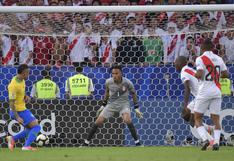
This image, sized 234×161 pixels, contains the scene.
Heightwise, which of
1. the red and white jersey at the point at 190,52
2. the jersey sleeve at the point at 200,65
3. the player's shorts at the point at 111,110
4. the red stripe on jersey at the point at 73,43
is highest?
the jersey sleeve at the point at 200,65

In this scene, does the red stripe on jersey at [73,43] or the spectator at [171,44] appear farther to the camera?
the red stripe on jersey at [73,43]

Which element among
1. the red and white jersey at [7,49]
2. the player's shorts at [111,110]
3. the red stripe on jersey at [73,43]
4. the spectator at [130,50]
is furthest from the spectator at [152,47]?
the red and white jersey at [7,49]

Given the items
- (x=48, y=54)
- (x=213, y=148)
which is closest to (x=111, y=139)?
(x=48, y=54)

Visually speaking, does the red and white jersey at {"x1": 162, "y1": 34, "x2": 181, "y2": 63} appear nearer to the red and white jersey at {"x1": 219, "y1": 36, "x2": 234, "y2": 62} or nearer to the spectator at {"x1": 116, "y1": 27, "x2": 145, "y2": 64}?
the spectator at {"x1": 116, "y1": 27, "x2": 145, "y2": 64}

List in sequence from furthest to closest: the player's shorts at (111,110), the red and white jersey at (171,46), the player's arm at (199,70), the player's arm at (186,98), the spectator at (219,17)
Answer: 1. the red and white jersey at (171,46)
2. the player's shorts at (111,110)
3. the spectator at (219,17)
4. the player's arm at (186,98)
5. the player's arm at (199,70)

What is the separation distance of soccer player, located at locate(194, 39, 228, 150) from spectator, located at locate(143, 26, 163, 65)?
3.44m

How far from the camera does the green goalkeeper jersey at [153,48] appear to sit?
54.3 feet

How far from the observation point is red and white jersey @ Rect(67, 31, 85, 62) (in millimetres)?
16859

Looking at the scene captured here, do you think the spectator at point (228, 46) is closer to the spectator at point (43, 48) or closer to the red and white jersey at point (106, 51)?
the red and white jersey at point (106, 51)

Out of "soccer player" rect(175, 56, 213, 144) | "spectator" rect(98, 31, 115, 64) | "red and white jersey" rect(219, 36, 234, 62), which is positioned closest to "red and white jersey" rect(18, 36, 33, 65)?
"spectator" rect(98, 31, 115, 64)

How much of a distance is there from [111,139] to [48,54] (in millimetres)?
2302

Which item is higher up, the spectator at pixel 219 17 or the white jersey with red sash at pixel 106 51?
the spectator at pixel 219 17

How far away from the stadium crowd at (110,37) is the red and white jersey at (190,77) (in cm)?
140

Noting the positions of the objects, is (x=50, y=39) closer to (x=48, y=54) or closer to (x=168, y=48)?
(x=48, y=54)
